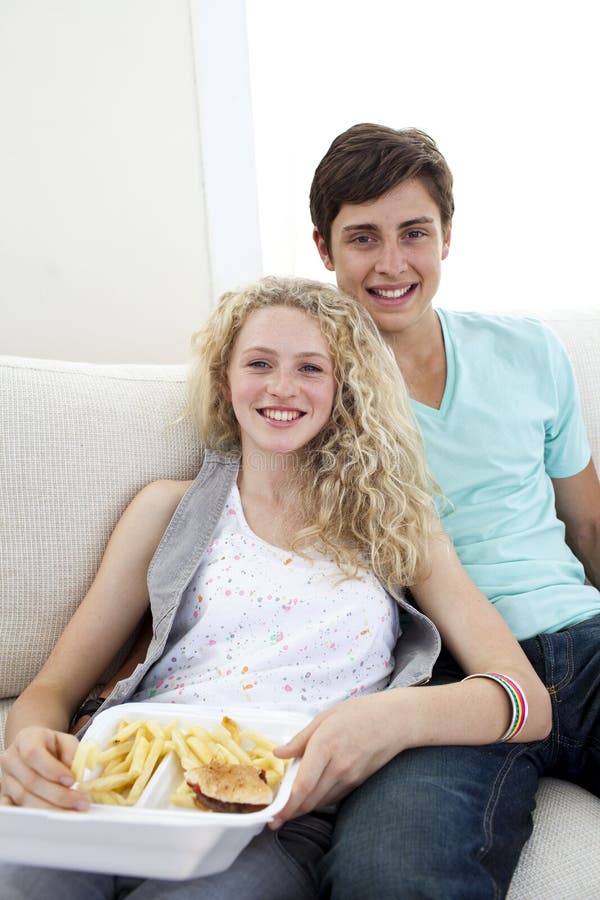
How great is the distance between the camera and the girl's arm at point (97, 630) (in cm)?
115

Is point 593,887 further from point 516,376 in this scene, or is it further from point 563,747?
point 516,376

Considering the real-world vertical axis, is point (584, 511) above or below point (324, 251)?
below

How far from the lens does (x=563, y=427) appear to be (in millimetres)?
1609

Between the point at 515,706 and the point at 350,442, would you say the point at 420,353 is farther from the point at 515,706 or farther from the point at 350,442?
the point at 515,706

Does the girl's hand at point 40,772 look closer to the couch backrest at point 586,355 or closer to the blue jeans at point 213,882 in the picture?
the blue jeans at point 213,882

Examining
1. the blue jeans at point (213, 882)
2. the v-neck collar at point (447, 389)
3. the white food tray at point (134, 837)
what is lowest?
the blue jeans at point (213, 882)

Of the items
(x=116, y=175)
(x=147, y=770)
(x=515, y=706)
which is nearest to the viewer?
(x=147, y=770)

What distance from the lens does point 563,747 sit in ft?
4.20

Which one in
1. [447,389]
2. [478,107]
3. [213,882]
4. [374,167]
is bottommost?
[213,882]

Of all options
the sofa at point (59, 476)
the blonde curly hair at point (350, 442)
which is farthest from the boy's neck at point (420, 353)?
the sofa at point (59, 476)

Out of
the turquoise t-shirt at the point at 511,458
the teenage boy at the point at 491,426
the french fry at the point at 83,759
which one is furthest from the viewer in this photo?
the turquoise t-shirt at the point at 511,458

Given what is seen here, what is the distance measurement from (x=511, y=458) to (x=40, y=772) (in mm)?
962

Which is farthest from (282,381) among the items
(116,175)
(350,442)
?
(116,175)

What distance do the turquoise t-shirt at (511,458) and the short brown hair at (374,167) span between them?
0.28m
